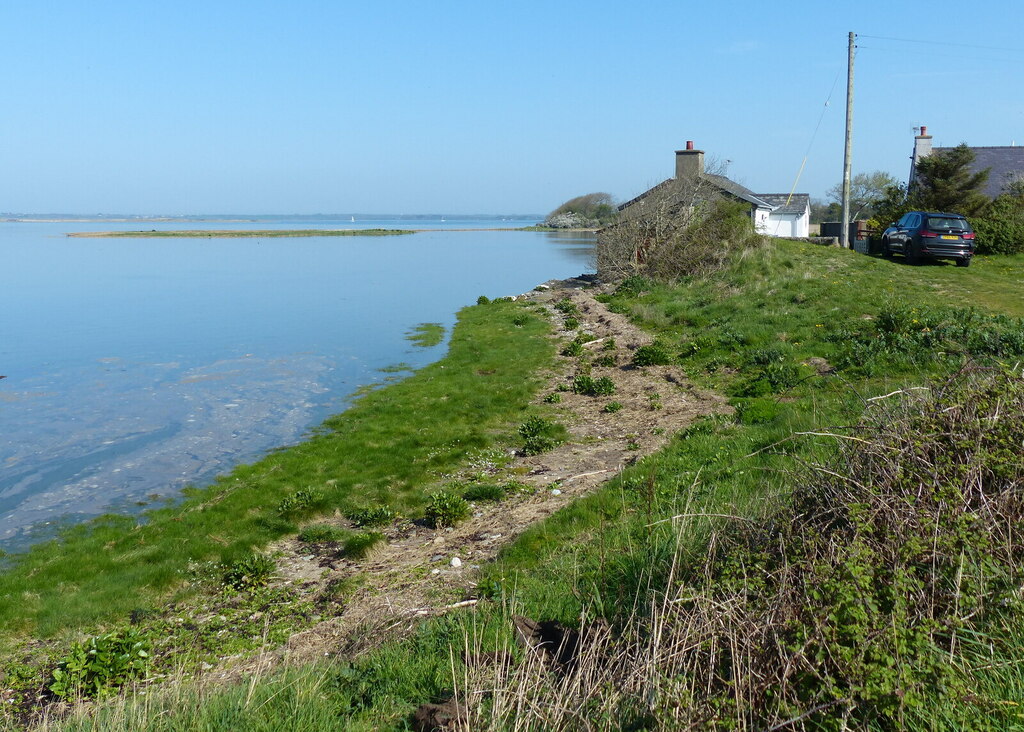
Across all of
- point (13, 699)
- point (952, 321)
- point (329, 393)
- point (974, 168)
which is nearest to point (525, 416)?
point (329, 393)

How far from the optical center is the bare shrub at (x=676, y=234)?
3014cm

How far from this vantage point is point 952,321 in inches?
561

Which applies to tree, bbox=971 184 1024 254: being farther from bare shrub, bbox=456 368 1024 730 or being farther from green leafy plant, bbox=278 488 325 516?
bare shrub, bbox=456 368 1024 730

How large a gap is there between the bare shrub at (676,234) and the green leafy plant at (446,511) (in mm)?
20675

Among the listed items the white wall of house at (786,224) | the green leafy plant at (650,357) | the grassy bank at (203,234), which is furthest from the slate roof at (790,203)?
the grassy bank at (203,234)

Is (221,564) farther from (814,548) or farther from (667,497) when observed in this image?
(814,548)

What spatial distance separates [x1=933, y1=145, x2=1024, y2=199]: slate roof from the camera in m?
44.7

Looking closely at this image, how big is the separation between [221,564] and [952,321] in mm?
12995

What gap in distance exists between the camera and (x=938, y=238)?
2741cm

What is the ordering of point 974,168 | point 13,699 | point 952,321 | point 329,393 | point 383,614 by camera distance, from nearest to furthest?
point 13,699, point 383,614, point 952,321, point 329,393, point 974,168

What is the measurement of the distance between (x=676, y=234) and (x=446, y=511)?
24.5 metres

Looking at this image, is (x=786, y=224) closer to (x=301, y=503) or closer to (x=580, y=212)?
(x=301, y=503)

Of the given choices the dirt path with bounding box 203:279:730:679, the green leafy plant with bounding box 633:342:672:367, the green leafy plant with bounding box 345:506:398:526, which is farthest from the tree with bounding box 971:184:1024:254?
the green leafy plant with bounding box 345:506:398:526

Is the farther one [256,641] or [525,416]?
[525,416]
